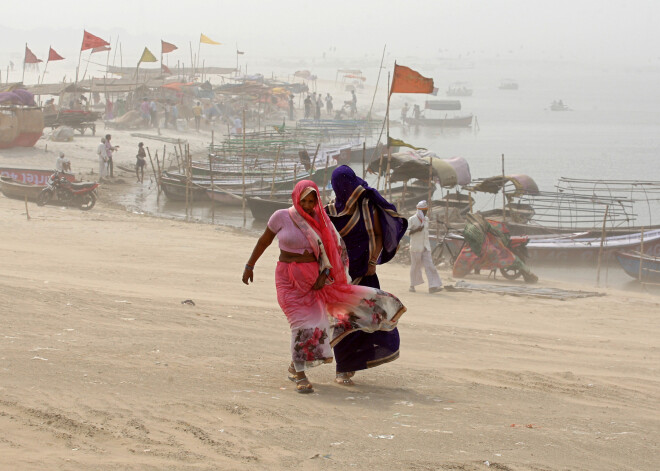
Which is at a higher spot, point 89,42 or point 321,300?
point 89,42

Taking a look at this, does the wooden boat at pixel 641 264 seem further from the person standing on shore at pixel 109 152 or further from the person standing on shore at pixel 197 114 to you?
the person standing on shore at pixel 197 114

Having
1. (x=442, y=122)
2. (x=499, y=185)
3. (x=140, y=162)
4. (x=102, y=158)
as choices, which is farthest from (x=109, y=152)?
(x=442, y=122)

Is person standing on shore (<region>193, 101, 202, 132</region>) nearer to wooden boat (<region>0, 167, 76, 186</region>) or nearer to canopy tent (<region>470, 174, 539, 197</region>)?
wooden boat (<region>0, 167, 76, 186</region>)

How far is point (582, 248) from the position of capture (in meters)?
16.3

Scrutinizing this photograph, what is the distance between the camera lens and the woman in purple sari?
5.44 m

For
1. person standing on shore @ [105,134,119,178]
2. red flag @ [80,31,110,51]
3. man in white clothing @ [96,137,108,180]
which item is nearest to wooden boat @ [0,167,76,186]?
person standing on shore @ [105,134,119,178]

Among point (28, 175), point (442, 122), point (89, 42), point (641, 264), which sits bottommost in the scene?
point (641, 264)

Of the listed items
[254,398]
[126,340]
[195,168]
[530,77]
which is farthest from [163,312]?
[530,77]

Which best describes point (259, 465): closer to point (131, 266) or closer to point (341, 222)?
point (341, 222)

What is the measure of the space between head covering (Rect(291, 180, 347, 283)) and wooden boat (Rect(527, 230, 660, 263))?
11.6 meters

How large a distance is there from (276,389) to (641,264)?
10.9m

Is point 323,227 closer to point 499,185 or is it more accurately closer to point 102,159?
point 499,185

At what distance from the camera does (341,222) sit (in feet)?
18.0

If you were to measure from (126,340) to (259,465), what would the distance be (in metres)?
2.69
